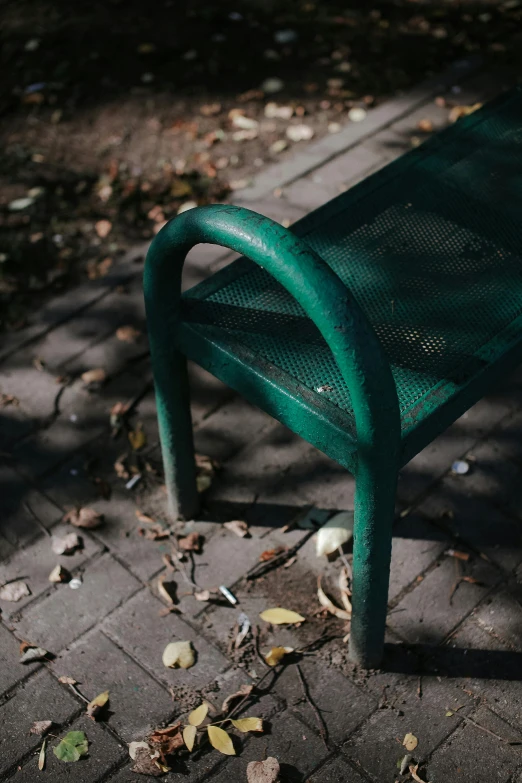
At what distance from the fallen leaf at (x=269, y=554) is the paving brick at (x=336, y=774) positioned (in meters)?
0.66

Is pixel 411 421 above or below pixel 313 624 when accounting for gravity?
above

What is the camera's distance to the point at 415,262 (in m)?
2.53

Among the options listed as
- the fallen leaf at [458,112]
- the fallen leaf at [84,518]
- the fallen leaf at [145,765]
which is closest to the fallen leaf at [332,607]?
the fallen leaf at [145,765]

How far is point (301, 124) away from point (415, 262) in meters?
2.29

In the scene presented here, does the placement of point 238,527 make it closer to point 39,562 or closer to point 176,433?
point 176,433

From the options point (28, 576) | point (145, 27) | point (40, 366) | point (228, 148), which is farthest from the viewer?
point (145, 27)

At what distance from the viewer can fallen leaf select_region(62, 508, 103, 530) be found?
290 centimetres

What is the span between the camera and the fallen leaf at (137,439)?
315 cm

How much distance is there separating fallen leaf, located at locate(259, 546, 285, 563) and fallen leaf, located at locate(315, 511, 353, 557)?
110mm

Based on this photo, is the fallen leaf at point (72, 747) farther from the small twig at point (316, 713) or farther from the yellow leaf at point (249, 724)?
the small twig at point (316, 713)

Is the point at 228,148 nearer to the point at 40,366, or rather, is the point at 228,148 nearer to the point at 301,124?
the point at 301,124

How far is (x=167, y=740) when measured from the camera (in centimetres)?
234

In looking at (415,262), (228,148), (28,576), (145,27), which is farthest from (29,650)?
(145,27)

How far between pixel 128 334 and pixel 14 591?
1.16 m
